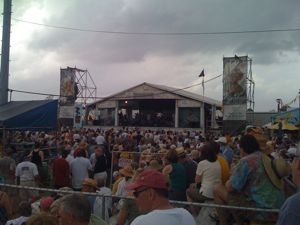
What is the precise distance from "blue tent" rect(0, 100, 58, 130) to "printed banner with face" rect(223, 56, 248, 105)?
1622 centimetres

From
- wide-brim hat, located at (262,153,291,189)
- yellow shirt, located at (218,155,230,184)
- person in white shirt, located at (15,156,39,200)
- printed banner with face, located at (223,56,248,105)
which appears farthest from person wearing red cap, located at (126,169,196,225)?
printed banner with face, located at (223,56,248,105)

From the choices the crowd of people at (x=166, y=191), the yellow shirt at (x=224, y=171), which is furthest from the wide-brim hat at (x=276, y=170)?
the yellow shirt at (x=224, y=171)

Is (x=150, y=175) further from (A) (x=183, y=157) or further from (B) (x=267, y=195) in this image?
(A) (x=183, y=157)

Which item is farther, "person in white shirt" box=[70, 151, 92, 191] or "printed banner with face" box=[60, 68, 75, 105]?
"printed banner with face" box=[60, 68, 75, 105]

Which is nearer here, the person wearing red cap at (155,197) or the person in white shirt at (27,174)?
the person wearing red cap at (155,197)

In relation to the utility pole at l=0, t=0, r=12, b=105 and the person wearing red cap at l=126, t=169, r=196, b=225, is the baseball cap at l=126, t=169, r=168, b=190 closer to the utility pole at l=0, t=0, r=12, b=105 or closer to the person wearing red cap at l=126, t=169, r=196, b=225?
the person wearing red cap at l=126, t=169, r=196, b=225

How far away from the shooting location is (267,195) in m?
4.83

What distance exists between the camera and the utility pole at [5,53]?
16859 mm

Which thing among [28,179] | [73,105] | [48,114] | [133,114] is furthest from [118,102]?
[28,179]

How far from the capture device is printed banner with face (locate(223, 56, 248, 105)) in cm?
2717

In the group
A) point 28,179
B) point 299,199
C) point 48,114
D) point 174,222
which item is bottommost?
point 28,179

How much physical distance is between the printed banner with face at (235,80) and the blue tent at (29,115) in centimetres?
1622

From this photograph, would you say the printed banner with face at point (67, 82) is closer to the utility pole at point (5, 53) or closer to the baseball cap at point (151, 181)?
the utility pole at point (5, 53)

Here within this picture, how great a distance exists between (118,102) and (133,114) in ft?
18.3
